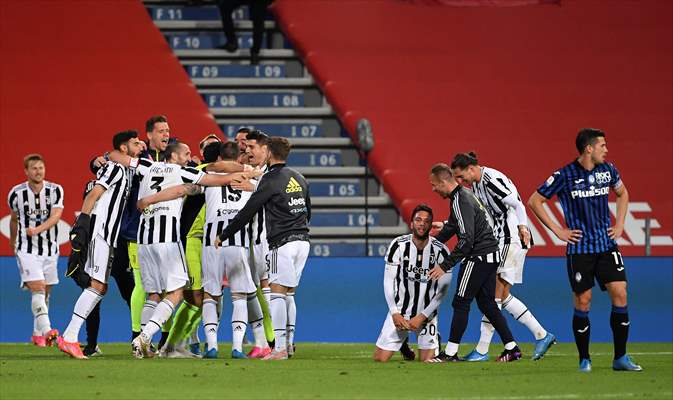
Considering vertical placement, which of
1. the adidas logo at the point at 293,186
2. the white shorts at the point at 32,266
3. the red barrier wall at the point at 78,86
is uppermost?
the red barrier wall at the point at 78,86

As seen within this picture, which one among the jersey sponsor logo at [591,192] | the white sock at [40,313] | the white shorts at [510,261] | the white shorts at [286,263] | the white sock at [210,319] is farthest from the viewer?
the white sock at [40,313]

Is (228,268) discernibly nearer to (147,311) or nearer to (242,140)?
(147,311)

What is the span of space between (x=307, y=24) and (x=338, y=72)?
116 centimetres

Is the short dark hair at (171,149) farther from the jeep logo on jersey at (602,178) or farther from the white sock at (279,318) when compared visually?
the jeep logo on jersey at (602,178)

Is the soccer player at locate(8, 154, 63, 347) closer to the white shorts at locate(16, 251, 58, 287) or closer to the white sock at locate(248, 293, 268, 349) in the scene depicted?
the white shorts at locate(16, 251, 58, 287)

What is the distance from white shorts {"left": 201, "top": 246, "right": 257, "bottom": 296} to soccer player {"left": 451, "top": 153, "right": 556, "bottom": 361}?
204cm

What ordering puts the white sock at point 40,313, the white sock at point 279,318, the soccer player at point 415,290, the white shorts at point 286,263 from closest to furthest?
the white sock at point 279,318, the white shorts at point 286,263, the soccer player at point 415,290, the white sock at point 40,313

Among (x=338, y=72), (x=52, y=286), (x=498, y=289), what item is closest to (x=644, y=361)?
(x=498, y=289)

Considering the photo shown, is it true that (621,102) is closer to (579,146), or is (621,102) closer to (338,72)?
(338,72)

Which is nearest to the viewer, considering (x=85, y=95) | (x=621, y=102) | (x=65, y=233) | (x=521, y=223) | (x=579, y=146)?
(x=579, y=146)

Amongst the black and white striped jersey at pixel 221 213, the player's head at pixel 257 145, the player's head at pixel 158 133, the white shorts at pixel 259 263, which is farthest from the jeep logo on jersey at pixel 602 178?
the player's head at pixel 158 133

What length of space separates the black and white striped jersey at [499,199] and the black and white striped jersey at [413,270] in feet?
2.60

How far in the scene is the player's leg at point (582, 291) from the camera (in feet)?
33.1

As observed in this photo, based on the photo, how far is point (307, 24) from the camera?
69.7 ft
